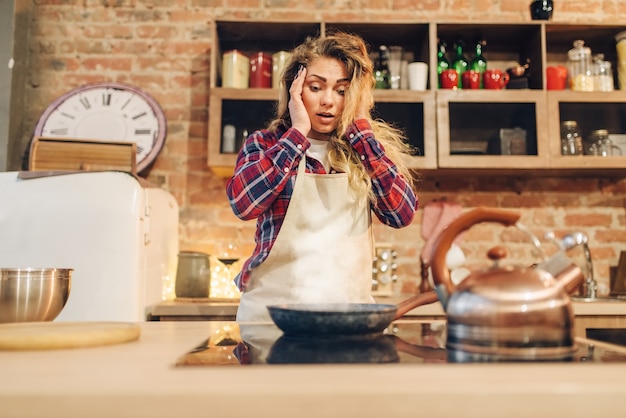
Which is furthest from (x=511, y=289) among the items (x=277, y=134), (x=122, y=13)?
(x=122, y=13)

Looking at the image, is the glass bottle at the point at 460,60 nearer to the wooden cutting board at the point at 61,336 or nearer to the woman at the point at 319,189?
the woman at the point at 319,189

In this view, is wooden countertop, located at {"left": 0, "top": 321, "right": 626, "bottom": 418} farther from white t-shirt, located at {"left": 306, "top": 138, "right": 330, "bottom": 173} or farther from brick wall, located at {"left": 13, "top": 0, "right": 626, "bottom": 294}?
brick wall, located at {"left": 13, "top": 0, "right": 626, "bottom": 294}

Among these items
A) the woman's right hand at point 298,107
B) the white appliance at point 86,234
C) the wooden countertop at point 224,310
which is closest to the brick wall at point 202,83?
the wooden countertop at point 224,310

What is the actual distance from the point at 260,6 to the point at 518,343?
2699mm

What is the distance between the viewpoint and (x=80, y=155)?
248 cm

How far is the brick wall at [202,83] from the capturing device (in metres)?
2.87

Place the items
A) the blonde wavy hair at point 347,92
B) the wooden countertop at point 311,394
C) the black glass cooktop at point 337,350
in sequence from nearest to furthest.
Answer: the wooden countertop at point 311,394
the black glass cooktop at point 337,350
the blonde wavy hair at point 347,92

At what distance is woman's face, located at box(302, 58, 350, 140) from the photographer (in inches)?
68.4

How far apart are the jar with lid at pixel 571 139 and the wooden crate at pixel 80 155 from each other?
196 centimetres

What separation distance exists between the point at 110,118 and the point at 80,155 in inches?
15.5

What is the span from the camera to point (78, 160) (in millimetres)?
2471

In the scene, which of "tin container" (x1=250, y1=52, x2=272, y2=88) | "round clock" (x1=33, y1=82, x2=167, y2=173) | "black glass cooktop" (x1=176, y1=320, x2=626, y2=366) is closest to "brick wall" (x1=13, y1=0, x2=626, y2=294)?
"round clock" (x1=33, y1=82, x2=167, y2=173)

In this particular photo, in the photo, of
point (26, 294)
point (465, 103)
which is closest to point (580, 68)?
point (465, 103)

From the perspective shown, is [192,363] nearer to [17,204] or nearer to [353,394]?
[353,394]
